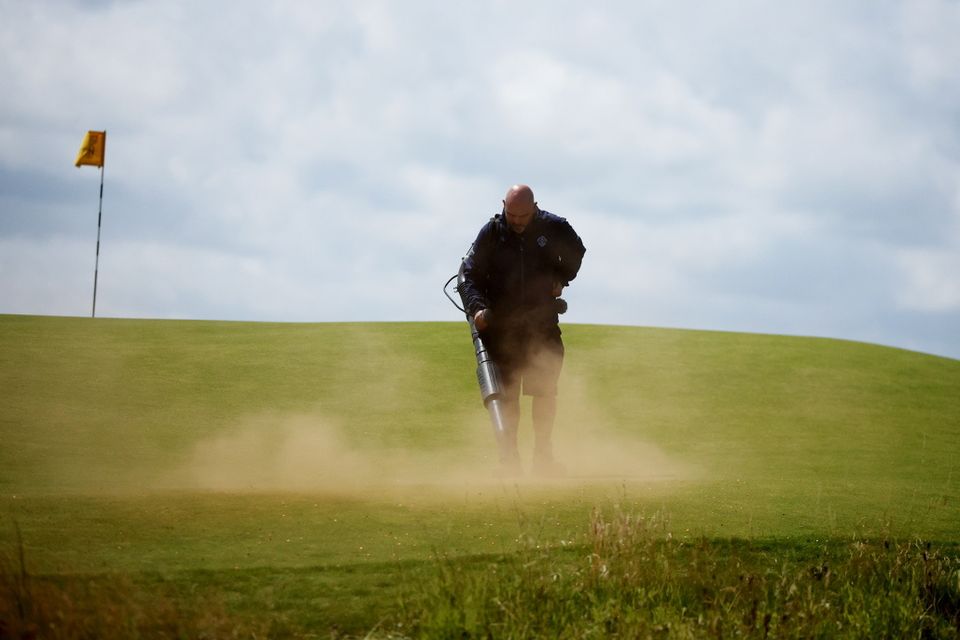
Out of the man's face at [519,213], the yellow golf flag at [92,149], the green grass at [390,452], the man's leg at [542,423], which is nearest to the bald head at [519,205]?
the man's face at [519,213]

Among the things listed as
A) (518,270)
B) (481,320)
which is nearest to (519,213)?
(518,270)

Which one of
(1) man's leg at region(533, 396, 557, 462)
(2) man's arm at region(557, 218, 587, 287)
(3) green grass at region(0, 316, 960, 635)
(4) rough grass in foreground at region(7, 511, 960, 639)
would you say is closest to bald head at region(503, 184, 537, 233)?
(2) man's arm at region(557, 218, 587, 287)

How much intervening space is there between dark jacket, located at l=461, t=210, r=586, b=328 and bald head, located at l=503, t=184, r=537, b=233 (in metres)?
0.13

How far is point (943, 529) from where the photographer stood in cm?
643

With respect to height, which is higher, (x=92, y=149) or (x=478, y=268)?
(x=92, y=149)

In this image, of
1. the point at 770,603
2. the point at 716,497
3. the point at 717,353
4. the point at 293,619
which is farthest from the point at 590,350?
the point at 293,619

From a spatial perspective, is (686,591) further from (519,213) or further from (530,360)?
(519,213)

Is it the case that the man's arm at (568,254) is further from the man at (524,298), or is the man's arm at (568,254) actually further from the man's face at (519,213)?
the man's face at (519,213)

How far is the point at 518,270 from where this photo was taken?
838 centimetres

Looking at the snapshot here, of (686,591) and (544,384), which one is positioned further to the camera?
(544,384)

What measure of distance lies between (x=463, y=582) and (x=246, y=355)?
1138 cm

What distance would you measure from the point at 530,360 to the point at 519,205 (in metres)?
1.41

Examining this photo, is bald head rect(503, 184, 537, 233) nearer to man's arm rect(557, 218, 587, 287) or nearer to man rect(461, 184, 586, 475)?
man rect(461, 184, 586, 475)

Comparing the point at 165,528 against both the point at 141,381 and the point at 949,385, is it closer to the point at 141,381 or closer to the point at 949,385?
the point at 141,381
